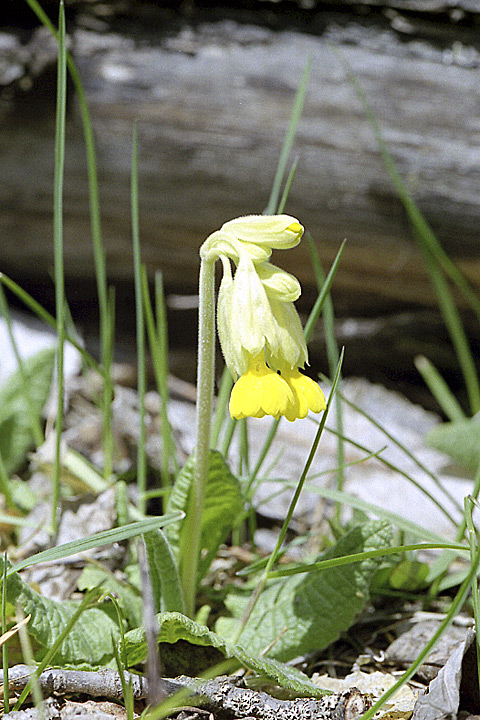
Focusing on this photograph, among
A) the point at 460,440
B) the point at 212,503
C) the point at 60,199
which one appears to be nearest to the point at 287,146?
the point at 60,199

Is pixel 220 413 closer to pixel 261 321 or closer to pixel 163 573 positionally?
pixel 163 573

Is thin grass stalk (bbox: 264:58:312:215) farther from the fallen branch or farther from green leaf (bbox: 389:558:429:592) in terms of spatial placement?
the fallen branch

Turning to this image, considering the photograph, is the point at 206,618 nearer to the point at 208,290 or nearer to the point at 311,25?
the point at 208,290

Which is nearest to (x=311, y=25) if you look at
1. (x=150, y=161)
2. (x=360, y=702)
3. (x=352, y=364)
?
(x=150, y=161)

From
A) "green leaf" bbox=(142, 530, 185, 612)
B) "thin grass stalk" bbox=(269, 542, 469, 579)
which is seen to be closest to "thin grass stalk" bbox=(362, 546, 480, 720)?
"thin grass stalk" bbox=(269, 542, 469, 579)

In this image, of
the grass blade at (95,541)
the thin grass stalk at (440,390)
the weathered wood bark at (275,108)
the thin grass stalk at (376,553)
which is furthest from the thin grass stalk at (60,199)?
the thin grass stalk at (440,390)
